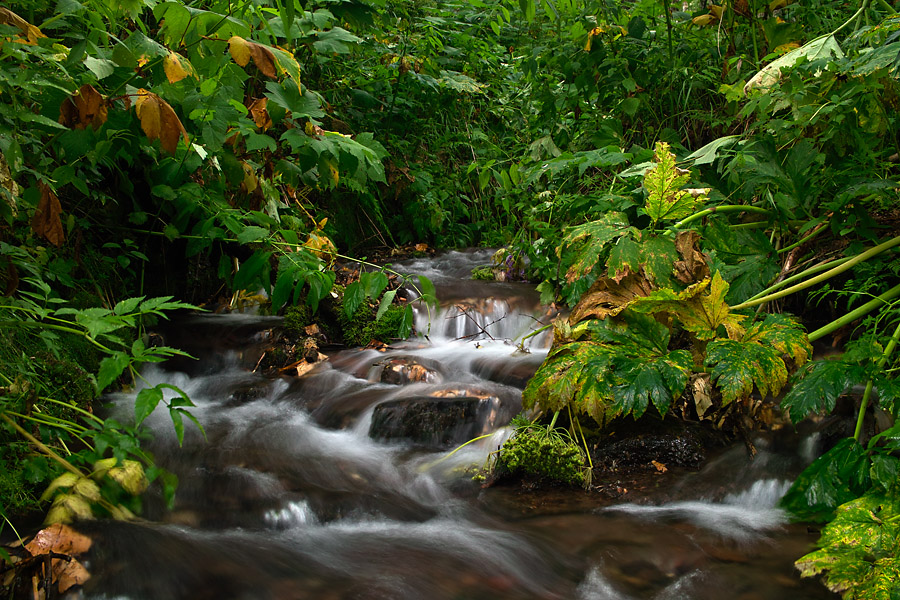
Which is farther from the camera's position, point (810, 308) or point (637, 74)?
point (637, 74)

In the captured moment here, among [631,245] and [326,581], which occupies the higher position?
[631,245]

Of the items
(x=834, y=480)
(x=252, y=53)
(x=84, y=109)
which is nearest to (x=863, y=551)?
(x=834, y=480)

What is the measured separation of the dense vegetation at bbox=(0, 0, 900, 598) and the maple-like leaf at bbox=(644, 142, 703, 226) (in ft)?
0.03

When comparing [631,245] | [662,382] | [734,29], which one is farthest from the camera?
[734,29]

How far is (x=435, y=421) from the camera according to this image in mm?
3740

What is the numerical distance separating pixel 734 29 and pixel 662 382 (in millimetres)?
2991

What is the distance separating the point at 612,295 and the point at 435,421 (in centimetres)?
131

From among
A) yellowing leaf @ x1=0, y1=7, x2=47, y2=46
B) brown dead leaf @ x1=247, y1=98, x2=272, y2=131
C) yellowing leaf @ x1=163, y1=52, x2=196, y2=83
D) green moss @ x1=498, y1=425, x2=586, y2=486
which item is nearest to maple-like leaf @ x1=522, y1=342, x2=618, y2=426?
green moss @ x1=498, y1=425, x2=586, y2=486

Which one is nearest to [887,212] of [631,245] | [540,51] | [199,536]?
[631,245]

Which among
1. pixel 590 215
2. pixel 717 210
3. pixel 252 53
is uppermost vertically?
pixel 252 53

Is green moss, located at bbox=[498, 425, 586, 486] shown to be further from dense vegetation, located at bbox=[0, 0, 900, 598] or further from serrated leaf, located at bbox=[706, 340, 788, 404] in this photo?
serrated leaf, located at bbox=[706, 340, 788, 404]

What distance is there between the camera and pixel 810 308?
12.1ft

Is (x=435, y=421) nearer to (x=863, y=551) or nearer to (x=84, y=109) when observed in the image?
(x=863, y=551)

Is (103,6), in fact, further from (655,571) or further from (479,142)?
(479,142)
